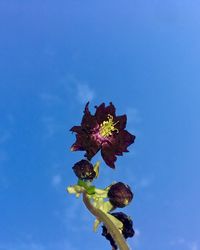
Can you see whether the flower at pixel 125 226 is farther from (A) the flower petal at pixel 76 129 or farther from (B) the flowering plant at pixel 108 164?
(A) the flower petal at pixel 76 129

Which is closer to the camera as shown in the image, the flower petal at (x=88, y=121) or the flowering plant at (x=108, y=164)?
the flowering plant at (x=108, y=164)

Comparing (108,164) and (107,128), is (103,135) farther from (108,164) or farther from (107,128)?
(108,164)

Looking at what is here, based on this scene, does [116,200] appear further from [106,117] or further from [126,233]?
→ [106,117]

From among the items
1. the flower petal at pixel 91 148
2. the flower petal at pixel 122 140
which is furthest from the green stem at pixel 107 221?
the flower petal at pixel 122 140

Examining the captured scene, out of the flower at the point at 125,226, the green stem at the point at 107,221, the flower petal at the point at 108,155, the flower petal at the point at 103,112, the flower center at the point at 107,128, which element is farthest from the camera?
the flower petal at the point at 103,112

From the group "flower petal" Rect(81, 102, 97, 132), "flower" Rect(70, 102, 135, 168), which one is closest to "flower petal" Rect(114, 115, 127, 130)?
"flower" Rect(70, 102, 135, 168)

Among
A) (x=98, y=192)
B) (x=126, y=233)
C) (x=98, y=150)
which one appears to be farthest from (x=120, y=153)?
(x=126, y=233)
